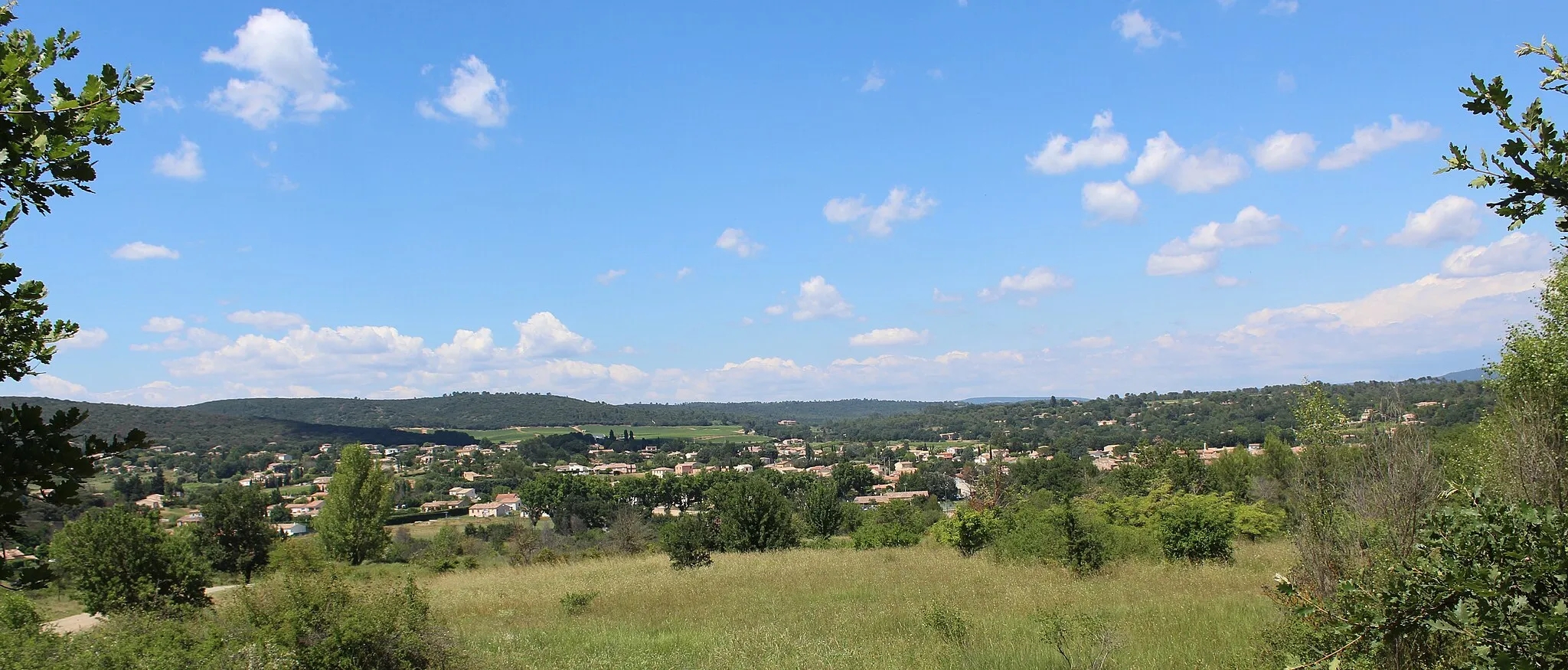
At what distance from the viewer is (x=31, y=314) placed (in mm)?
2955

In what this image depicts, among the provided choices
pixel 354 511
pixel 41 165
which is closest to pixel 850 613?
pixel 41 165

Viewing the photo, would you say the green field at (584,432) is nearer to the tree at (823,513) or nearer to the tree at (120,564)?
the tree at (823,513)

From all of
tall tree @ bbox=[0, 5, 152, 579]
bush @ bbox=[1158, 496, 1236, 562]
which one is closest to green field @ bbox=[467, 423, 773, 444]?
bush @ bbox=[1158, 496, 1236, 562]

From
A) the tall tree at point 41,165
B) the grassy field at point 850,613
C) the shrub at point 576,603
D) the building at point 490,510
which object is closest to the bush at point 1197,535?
the grassy field at point 850,613

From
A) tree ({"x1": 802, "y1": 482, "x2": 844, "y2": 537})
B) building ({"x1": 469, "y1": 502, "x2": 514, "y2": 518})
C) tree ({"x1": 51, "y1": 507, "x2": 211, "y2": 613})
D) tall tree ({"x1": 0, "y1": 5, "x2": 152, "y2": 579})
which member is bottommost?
building ({"x1": 469, "y1": 502, "x2": 514, "y2": 518})

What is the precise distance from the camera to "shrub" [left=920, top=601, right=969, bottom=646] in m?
10.8

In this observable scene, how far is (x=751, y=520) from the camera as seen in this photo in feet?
94.3

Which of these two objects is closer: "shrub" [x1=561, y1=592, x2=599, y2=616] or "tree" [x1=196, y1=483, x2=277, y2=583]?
"shrub" [x1=561, y1=592, x2=599, y2=616]

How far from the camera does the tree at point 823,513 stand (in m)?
37.8

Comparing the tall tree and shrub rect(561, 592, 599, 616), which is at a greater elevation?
the tall tree

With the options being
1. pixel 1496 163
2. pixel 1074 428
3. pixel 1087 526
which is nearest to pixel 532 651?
pixel 1496 163

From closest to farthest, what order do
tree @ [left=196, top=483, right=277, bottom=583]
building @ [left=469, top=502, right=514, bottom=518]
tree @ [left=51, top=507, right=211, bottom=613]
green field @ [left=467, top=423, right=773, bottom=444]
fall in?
1. tree @ [left=51, top=507, right=211, bottom=613]
2. tree @ [left=196, top=483, right=277, bottom=583]
3. building @ [left=469, top=502, right=514, bottom=518]
4. green field @ [left=467, top=423, right=773, bottom=444]

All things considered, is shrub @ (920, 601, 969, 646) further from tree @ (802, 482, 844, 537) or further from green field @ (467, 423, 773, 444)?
green field @ (467, 423, 773, 444)

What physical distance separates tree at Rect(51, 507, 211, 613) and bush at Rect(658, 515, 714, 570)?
11757 mm
